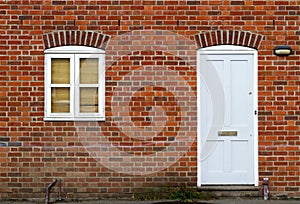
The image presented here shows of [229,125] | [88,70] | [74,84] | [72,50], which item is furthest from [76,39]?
[229,125]

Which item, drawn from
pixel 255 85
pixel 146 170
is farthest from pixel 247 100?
pixel 146 170

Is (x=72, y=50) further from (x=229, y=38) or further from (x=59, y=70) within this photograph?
(x=229, y=38)

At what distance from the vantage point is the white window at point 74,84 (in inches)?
331

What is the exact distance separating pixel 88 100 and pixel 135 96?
87 centimetres

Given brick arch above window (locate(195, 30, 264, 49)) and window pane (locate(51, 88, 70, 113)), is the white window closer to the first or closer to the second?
window pane (locate(51, 88, 70, 113))

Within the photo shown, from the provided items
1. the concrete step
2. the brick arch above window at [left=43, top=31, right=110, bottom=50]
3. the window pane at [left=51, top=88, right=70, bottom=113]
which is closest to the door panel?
the concrete step

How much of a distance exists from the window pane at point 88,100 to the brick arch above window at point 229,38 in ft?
6.97

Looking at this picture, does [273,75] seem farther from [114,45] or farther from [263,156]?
[114,45]

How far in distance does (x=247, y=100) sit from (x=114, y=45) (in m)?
2.66

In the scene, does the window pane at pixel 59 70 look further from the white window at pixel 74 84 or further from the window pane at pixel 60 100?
the window pane at pixel 60 100

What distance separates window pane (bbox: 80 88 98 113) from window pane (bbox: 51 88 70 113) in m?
0.26

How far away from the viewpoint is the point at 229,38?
27.7 feet

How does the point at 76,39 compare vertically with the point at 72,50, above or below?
above

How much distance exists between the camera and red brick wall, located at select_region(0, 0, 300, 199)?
8.36 meters
